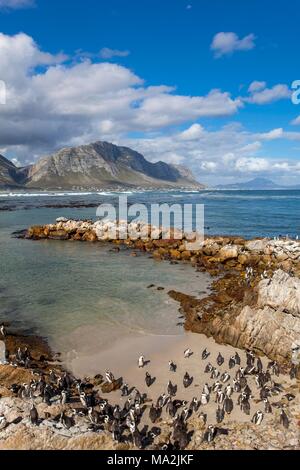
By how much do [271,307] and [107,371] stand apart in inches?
357

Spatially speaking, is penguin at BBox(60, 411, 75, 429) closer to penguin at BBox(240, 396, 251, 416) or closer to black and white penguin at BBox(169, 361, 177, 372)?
black and white penguin at BBox(169, 361, 177, 372)

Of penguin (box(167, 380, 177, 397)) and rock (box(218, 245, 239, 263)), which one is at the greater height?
rock (box(218, 245, 239, 263))

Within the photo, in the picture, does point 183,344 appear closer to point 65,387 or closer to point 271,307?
point 271,307

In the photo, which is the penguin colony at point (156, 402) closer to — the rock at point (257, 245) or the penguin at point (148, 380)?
the penguin at point (148, 380)

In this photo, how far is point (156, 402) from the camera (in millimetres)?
14977

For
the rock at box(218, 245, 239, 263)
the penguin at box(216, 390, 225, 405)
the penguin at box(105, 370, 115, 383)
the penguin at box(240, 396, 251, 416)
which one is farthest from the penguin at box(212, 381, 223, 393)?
the rock at box(218, 245, 239, 263)

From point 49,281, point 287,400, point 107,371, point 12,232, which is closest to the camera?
point 287,400

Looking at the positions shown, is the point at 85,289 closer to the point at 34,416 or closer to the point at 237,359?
the point at 237,359

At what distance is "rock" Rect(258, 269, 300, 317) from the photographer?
20.4 meters

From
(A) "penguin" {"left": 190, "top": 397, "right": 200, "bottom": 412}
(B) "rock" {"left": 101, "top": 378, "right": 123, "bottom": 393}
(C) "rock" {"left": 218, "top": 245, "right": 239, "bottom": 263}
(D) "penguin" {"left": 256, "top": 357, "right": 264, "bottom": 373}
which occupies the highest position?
(C) "rock" {"left": 218, "top": 245, "right": 239, "bottom": 263}

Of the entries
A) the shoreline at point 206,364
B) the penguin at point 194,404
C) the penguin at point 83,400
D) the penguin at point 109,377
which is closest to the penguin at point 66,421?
the shoreline at point 206,364

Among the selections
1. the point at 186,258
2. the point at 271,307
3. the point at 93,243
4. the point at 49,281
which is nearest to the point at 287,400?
the point at 271,307

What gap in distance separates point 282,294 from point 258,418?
897 centimetres

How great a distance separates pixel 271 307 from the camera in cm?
2048
